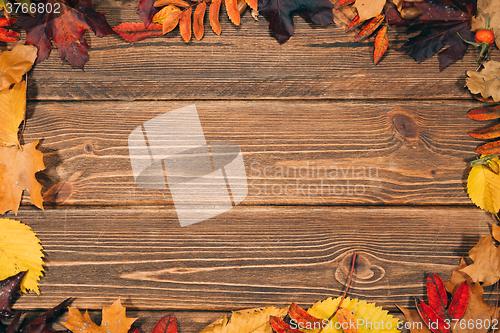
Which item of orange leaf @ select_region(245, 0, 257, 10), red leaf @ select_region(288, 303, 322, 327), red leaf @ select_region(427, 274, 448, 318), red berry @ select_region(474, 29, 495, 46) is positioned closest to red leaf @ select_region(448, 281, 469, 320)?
red leaf @ select_region(427, 274, 448, 318)

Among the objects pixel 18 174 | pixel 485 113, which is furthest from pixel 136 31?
pixel 485 113

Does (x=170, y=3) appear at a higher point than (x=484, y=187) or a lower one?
higher

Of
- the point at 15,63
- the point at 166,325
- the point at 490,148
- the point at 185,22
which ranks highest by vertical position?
the point at 185,22

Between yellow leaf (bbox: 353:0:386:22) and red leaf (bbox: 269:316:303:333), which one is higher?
yellow leaf (bbox: 353:0:386:22)

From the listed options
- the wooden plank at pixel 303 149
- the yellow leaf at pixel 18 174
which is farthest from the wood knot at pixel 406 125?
the yellow leaf at pixel 18 174

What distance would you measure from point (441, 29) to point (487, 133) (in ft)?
0.99

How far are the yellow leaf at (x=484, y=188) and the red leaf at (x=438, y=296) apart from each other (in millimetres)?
230

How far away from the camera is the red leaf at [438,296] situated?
70cm

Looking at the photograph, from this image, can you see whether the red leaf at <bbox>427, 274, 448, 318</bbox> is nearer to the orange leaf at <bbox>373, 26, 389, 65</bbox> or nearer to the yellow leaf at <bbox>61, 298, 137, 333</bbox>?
the orange leaf at <bbox>373, 26, 389, 65</bbox>

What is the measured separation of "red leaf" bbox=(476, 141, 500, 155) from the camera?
710 millimetres

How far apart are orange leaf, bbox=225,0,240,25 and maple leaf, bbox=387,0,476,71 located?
0.41 metres

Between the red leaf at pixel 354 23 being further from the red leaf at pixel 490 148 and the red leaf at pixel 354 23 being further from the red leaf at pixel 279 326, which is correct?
the red leaf at pixel 279 326

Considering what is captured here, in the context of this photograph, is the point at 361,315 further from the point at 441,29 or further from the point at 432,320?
the point at 441,29

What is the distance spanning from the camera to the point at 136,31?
732 mm
